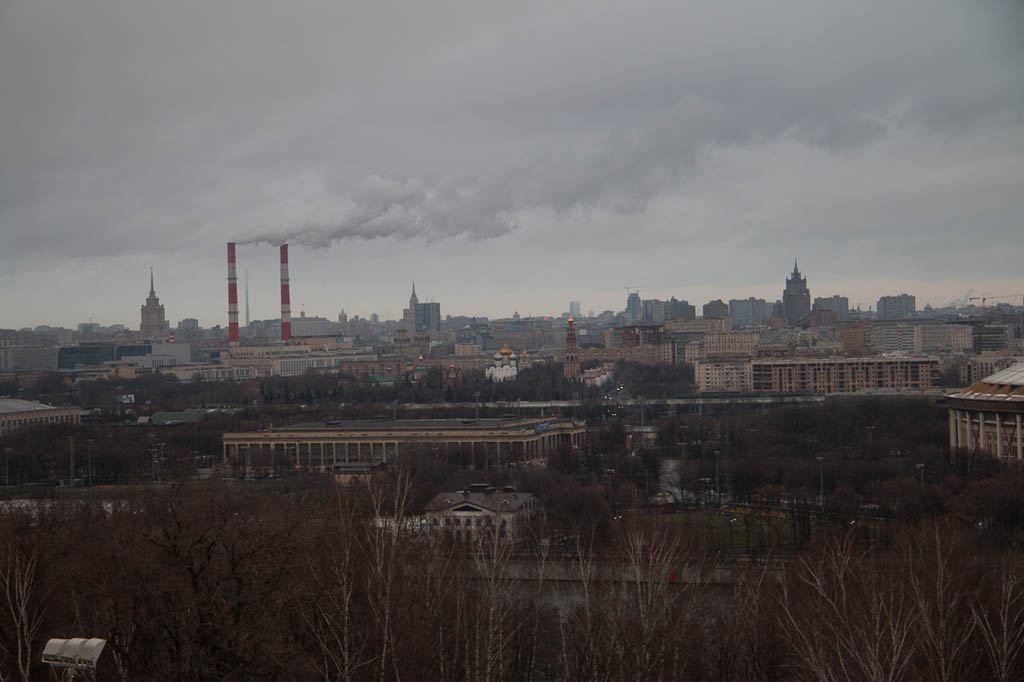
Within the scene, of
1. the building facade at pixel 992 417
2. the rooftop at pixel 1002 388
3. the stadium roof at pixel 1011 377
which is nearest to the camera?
the building facade at pixel 992 417

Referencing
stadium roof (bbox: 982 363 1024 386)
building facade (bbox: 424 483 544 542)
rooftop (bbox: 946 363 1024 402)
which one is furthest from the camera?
stadium roof (bbox: 982 363 1024 386)

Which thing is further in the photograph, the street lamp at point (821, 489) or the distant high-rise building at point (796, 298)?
the distant high-rise building at point (796, 298)

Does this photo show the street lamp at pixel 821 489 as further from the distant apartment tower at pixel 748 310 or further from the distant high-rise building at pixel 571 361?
the distant apartment tower at pixel 748 310

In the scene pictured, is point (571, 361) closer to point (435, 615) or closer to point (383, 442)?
point (383, 442)

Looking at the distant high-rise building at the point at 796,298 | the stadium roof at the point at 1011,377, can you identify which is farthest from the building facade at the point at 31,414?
the distant high-rise building at the point at 796,298

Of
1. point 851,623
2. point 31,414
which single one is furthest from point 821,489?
point 31,414

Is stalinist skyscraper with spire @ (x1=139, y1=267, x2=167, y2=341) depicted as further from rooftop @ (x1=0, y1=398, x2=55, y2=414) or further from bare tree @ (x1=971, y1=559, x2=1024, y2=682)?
bare tree @ (x1=971, y1=559, x2=1024, y2=682)

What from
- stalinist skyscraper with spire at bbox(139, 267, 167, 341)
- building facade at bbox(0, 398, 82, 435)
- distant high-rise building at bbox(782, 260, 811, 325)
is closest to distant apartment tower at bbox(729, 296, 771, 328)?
distant high-rise building at bbox(782, 260, 811, 325)
